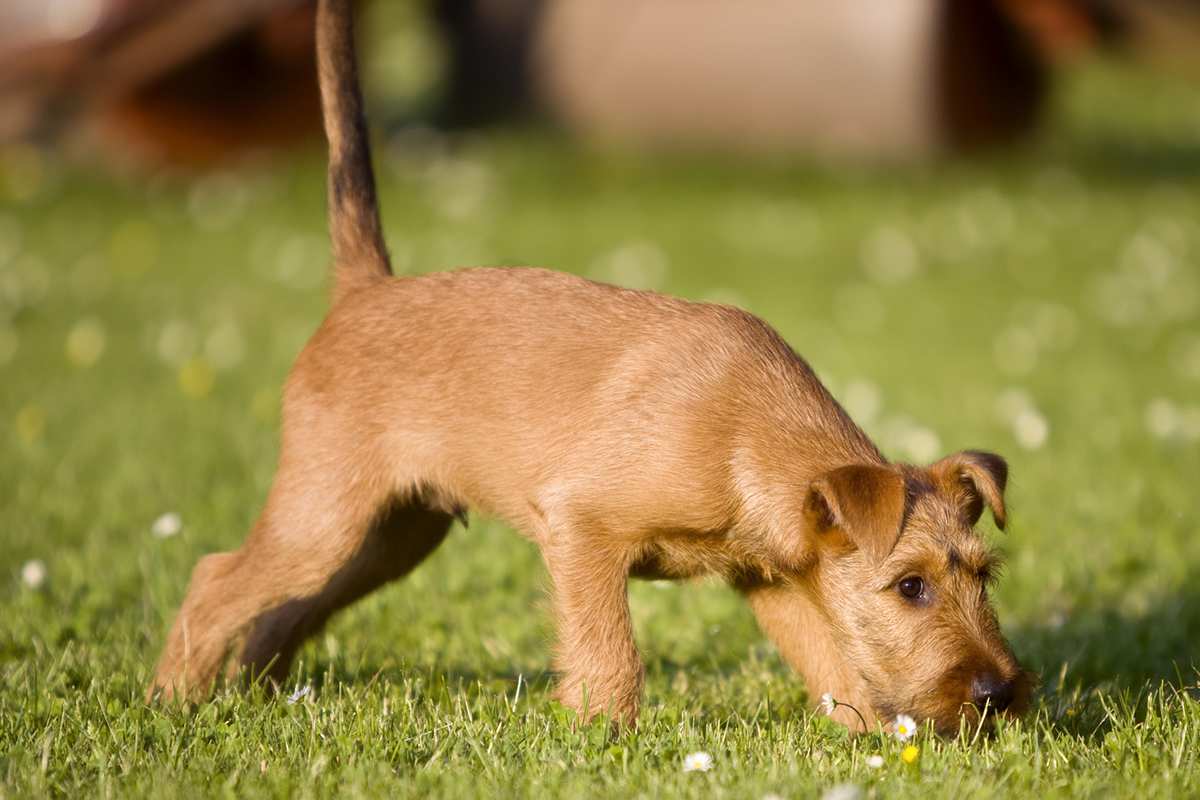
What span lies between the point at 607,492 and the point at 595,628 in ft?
1.07

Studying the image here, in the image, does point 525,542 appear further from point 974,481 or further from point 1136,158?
point 1136,158

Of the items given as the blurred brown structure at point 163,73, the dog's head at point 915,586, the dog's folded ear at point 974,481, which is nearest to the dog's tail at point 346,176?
the dog's head at point 915,586

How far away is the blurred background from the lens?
188 inches

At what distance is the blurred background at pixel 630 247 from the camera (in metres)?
4.79

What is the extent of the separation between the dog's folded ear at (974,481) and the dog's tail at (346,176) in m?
1.71

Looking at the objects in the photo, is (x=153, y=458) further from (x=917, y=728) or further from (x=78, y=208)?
(x=78, y=208)

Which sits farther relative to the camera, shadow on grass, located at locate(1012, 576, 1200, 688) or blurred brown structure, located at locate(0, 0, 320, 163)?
blurred brown structure, located at locate(0, 0, 320, 163)

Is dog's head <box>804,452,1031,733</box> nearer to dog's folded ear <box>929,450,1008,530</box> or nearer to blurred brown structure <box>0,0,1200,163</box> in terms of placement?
dog's folded ear <box>929,450,1008,530</box>

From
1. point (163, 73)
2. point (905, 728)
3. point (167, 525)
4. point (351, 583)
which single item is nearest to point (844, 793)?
point (905, 728)

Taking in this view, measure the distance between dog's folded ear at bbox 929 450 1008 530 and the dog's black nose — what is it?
0.38m

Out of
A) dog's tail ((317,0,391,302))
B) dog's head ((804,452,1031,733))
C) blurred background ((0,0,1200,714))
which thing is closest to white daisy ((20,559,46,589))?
blurred background ((0,0,1200,714))

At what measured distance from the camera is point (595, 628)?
3467 millimetres

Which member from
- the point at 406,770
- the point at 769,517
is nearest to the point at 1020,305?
the point at 769,517

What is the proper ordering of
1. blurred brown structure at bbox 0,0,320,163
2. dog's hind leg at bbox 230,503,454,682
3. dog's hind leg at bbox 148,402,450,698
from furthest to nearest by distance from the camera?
blurred brown structure at bbox 0,0,320,163, dog's hind leg at bbox 230,503,454,682, dog's hind leg at bbox 148,402,450,698
